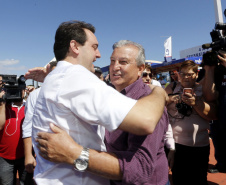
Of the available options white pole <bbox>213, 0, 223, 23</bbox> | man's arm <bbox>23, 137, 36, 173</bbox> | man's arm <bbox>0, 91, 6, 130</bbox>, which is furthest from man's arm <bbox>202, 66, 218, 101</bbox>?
white pole <bbox>213, 0, 223, 23</bbox>

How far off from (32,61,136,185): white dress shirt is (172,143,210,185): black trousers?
5.88ft

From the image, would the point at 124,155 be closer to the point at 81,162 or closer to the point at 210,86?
the point at 81,162

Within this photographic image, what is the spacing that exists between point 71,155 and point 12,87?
2.17 meters

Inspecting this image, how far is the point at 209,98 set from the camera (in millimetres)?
2436

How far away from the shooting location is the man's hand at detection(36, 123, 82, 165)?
3.34ft

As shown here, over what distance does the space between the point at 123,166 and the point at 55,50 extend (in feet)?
3.10

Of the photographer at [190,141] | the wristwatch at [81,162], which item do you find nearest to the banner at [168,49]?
the photographer at [190,141]

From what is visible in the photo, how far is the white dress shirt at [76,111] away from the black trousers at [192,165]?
1.79m

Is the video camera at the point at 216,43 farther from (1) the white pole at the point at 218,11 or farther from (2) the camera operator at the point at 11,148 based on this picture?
(1) the white pole at the point at 218,11

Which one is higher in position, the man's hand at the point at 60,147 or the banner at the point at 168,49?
the banner at the point at 168,49

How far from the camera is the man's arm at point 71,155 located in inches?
40.2

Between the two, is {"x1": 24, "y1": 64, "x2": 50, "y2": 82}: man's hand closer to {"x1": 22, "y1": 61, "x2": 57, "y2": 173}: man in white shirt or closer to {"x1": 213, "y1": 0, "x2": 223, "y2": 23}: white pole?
{"x1": 22, "y1": 61, "x2": 57, "y2": 173}: man in white shirt

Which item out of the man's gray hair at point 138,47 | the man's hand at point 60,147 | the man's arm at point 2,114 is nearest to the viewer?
the man's hand at point 60,147

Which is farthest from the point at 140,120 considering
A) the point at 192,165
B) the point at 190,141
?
the point at 192,165
